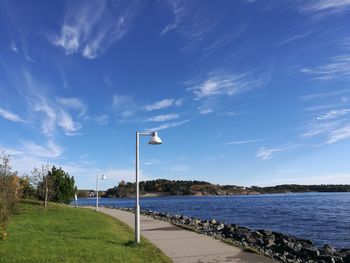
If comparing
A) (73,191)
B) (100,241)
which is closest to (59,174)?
(73,191)

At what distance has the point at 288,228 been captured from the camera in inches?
1455

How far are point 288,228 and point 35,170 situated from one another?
2624 centimetres

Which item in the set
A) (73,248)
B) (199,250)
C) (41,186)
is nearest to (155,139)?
(199,250)

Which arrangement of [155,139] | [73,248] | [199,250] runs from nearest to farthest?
[73,248] < [199,250] < [155,139]

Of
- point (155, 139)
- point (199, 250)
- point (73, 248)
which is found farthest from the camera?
point (155, 139)

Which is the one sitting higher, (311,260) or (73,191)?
(73,191)

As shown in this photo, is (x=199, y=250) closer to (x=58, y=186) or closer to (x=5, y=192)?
(x=5, y=192)

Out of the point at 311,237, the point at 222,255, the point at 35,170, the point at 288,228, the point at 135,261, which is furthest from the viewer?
the point at 35,170

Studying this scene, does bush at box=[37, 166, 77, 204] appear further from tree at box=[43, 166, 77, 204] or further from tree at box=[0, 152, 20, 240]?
tree at box=[0, 152, 20, 240]

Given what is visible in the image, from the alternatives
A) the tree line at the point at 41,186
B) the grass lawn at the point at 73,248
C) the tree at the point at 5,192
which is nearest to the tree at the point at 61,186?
the tree line at the point at 41,186

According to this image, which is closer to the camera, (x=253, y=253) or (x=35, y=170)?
(x=253, y=253)

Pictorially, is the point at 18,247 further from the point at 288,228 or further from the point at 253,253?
the point at 288,228

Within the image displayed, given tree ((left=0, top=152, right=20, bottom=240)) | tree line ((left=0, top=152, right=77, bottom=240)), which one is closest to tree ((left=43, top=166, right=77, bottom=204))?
tree line ((left=0, top=152, right=77, bottom=240))

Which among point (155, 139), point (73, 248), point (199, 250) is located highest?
point (155, 139)
